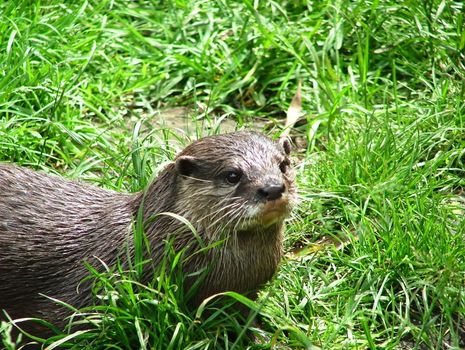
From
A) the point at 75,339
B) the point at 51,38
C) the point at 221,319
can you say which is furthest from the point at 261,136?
the point at 51,38

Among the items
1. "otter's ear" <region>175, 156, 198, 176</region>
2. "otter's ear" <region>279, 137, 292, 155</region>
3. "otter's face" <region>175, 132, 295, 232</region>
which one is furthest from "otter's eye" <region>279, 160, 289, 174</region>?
"otter's ear" <region>175, 156, 198, 176</region>

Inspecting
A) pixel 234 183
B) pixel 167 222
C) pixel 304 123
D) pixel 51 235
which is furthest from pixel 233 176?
pixel 304 123

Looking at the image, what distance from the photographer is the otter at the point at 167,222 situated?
4.33 m

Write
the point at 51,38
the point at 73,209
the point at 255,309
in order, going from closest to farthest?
the point at 255,309
the point at 73,209
the point at 51,38

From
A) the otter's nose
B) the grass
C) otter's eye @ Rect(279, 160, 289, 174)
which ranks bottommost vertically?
the grass

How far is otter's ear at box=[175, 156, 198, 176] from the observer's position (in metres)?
4.41

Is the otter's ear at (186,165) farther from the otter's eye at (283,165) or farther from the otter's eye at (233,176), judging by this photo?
the otter's eye at (283,165)

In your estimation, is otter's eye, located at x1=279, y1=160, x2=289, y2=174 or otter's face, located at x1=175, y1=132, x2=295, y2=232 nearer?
otter's face, located at x1=175, y1=132, x2=295, y2=232

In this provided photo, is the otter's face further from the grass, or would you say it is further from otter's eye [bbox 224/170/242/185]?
the grass

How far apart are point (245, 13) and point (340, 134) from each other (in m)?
1.14

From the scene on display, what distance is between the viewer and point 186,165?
14.5 ft

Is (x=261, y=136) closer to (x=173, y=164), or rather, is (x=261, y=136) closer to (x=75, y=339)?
(x=173, y=164)

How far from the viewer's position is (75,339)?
14.2 ft

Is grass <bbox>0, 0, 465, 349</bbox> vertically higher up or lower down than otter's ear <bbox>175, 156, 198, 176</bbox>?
lower down
